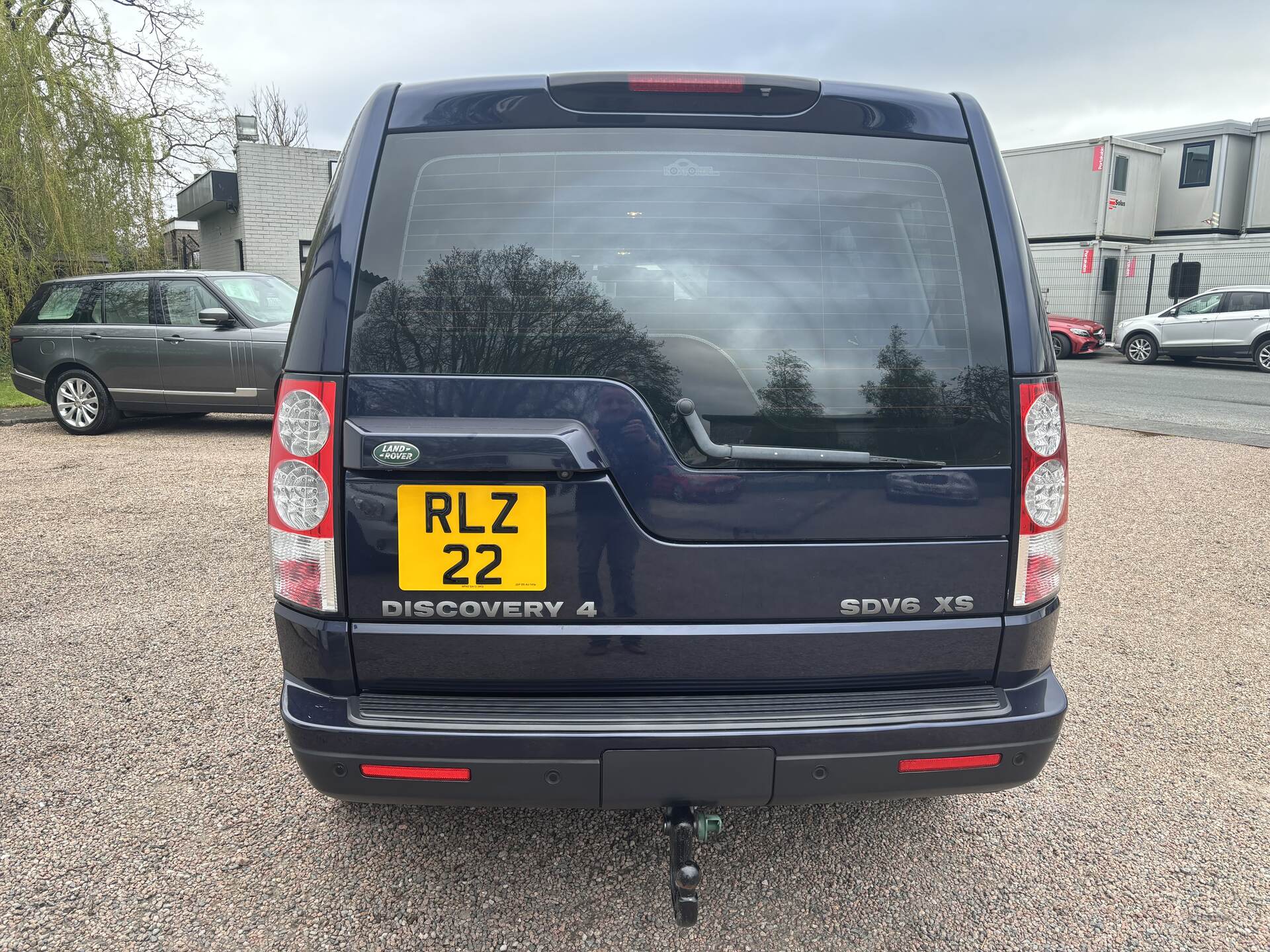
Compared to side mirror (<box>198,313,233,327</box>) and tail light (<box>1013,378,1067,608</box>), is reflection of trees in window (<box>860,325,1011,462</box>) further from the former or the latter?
side mirror (<box>198,313,233,327</box>)

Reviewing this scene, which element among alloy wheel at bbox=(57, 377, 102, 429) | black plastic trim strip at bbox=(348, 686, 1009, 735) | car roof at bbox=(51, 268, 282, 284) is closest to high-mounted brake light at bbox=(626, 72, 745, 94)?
black plastic trim strip at bbox=(348, 686, 1009, 735)

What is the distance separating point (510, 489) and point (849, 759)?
0.94 m

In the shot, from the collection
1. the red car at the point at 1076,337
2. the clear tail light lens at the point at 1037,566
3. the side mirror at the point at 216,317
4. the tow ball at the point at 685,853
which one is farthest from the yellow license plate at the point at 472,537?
the red car at the point at 1076,337

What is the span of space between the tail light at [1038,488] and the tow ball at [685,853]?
2.85 ft

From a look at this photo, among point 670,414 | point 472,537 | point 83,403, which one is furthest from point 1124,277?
point 472,537

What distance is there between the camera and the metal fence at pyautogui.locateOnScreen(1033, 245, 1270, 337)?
2064cm

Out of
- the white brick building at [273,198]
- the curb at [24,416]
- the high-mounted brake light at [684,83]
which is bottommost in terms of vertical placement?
the curb at [24,416]

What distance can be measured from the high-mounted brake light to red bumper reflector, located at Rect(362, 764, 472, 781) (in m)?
1.56

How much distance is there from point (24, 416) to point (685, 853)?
37.8 feet

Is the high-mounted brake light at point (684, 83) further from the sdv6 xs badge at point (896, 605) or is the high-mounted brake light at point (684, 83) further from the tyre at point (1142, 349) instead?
the tyre at point (1142, 349)

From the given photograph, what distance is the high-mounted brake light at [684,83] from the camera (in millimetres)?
2016

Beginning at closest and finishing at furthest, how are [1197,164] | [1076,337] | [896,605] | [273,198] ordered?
1. [896,605]
2. [273,198]
3. [1076,337]
4. [1197,164]

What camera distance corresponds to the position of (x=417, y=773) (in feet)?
6.35

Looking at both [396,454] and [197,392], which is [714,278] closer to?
[396,454]
